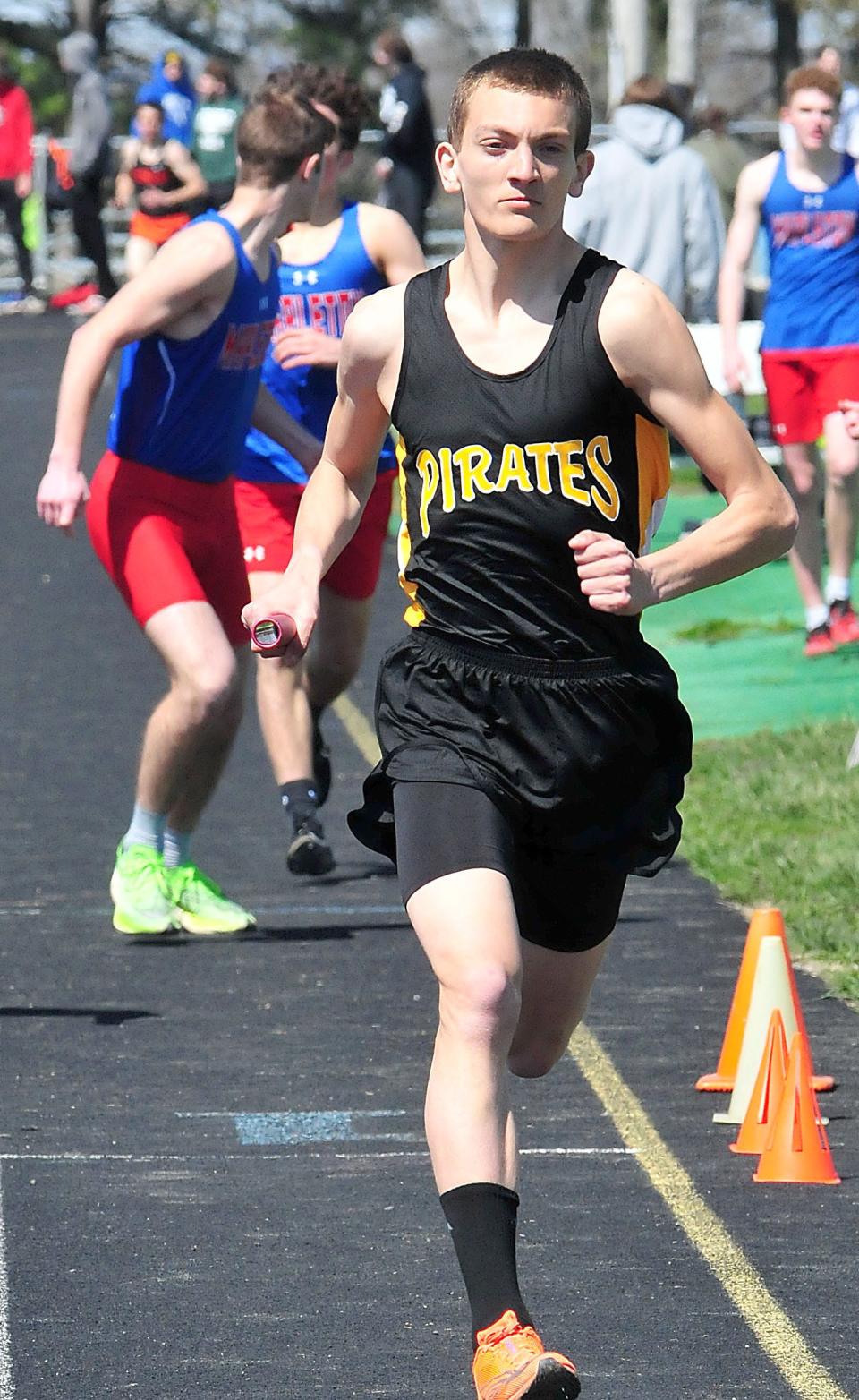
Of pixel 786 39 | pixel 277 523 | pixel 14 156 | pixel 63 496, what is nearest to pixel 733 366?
pixel 277 523

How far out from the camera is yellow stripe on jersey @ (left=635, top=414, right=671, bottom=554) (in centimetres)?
417

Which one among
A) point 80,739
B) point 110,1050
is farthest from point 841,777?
point 110,1050

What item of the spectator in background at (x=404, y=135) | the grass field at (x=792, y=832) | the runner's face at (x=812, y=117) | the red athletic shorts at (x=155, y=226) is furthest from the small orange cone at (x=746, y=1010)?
the red athletic shorts at (x=155, y=226)

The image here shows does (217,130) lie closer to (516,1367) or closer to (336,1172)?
(336,1172)

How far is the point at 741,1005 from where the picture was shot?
5.84 meters

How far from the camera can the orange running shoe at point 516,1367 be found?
353 cm

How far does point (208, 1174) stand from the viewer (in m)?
5.28

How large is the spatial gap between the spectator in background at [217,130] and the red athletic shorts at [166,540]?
63.0 ft

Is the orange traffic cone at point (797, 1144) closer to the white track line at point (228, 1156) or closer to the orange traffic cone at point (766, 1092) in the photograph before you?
the orange traffic cone at point (766, 1092)

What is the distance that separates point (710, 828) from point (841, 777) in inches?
30.4

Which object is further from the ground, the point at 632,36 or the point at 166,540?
the point at 166,540

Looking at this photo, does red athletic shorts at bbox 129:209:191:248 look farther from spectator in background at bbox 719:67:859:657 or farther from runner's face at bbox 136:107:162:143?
spectator in background at bbox 719:67:859:657

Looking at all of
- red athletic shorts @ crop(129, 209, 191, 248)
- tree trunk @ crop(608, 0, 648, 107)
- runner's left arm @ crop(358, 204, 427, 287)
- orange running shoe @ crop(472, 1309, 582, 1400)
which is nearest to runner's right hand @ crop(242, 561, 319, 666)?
orange running shoe @ crop(472, 1309, 582, 1400)

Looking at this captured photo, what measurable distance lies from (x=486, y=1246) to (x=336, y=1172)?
1602 millimetres
